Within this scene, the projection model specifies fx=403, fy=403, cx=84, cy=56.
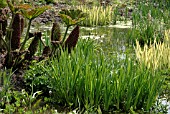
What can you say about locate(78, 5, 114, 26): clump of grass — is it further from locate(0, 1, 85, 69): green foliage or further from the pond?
locate(0, 1, 85, 69): green foliage

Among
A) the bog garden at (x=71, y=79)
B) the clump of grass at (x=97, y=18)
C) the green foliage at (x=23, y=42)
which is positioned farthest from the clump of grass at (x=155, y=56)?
the clump of grass at (x=97, y=18)

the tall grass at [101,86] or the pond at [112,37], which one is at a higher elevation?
the tall grass at [101,86]

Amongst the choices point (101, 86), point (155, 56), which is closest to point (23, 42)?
point (101, 86)

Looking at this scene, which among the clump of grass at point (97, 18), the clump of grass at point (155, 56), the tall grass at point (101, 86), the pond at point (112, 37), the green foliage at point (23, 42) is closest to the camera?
the tall grass at point (101, 86)

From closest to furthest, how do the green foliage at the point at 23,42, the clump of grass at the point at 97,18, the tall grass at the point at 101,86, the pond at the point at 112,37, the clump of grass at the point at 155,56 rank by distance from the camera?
the tall grass at the point at 101,86
the green foliage at the point at 23,42
the clump of grass at the point at 155,56
the pond at the point at 112,37
the clump of grass at the point at 97,18

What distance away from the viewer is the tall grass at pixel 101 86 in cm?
429

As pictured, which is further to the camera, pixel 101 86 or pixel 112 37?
pixel 112 37

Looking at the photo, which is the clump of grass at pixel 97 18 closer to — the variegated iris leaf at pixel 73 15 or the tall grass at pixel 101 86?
the variegated iris leaf at pixel 73 15

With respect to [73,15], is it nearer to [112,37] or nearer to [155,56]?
[155,56]

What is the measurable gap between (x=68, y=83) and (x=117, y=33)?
5.62 m

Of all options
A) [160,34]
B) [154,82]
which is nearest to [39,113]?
[154,82]

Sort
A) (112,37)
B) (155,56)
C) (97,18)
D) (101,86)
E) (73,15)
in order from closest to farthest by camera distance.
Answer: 1. (101,86)
2. (73,15)
3. (155,56)
4. (112,37)
5. (97,18)

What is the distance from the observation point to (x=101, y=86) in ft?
14.3

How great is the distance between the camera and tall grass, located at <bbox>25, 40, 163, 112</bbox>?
4.29 m
